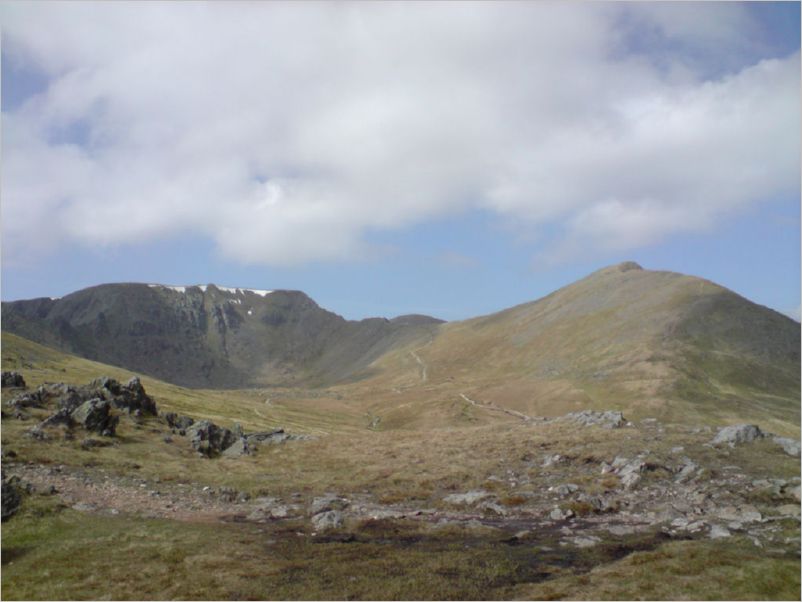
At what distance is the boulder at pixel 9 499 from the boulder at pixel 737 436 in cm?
5924

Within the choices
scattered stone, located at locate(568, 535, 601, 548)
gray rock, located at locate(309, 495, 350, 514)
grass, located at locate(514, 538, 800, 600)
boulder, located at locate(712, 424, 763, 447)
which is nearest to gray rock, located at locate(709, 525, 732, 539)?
grass, located at locate(514, 538, 800, 600)

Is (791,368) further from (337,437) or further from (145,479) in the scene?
(145,479)

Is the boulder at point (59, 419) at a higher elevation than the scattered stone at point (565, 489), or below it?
higher

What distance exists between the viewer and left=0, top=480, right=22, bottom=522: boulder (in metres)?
34.6

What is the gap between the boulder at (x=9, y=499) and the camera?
1362 inches

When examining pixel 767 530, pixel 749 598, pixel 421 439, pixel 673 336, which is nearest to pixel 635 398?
pixel 673 336

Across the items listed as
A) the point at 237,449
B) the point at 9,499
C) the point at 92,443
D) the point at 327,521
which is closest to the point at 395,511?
the point at 327,521

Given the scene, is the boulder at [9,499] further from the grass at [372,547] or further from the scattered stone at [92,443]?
the scattered stone at [92,443]

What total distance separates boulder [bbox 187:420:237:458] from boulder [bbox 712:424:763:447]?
5153 cm

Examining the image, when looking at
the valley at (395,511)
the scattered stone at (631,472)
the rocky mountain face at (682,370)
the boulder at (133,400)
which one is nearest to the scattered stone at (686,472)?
the valley at (395,511)

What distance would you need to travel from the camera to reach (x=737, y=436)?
2395 inches

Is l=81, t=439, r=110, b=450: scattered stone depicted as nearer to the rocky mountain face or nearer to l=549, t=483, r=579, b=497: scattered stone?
l=549, t=483, r=579, b=497: scattered stone

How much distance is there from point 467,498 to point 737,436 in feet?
107

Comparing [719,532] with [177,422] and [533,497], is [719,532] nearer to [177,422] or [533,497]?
[533,497]
